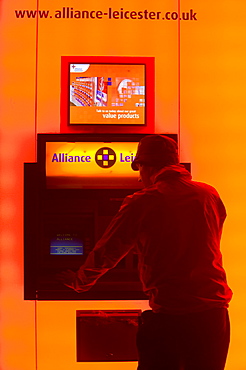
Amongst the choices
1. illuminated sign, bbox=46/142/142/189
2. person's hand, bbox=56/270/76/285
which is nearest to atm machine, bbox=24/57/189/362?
illuminated sign, bbox=46/142/142/189

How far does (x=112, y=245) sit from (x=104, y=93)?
135 cm

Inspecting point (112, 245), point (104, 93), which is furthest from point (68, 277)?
point (104, 93)

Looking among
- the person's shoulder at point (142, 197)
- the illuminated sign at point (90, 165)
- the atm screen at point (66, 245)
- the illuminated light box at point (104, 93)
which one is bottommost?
the atm screen at point (66, 245)

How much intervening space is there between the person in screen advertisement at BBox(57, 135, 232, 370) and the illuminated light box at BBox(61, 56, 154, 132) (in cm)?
104

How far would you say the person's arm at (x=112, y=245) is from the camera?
2164 mm

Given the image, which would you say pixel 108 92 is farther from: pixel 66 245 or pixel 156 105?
pixel 66 245

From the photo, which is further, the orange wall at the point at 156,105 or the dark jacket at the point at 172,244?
the orange wall at the point at 156,105

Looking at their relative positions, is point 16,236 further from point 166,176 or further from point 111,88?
point 166,176

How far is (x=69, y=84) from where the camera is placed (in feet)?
10.4

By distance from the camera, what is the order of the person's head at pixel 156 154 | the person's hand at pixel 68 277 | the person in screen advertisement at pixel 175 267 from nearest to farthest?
Answer: 1. the person in screen advertisement at pixel 175 267
2. the person's head at pixel 156 154
3. the person's hand at pixel 68 277

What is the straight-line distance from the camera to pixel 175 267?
2.08m

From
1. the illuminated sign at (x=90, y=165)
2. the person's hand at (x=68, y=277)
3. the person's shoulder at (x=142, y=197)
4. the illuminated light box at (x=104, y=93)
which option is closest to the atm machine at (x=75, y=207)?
the illuminated sign at (x=90, y=165)

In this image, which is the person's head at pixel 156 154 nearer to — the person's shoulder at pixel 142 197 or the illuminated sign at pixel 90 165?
the person's shoulder at pixel 142 197

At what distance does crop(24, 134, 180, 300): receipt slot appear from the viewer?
9.69ft
